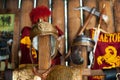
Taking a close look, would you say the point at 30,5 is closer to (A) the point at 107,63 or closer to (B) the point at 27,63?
(B) the point at 27,63

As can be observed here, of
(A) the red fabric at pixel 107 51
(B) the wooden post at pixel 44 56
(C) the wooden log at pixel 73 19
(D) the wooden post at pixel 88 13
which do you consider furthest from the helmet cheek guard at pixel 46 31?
(D) the wooden post at pixel 88 13

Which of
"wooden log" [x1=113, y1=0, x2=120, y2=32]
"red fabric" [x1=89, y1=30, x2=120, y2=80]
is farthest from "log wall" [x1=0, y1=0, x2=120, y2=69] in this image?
"red fabric" [x1=89, y1=30, x2=120, y2=80]

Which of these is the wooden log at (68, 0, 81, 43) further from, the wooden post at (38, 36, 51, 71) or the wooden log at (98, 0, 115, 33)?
the wooden post at (38, 36, 51, 71)

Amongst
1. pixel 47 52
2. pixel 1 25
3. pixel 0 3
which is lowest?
pixel 47 52

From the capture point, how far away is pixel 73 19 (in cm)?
450

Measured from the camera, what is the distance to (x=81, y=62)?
3.83 meters

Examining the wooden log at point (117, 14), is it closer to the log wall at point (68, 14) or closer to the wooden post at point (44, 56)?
the log wall at point (68, 14)

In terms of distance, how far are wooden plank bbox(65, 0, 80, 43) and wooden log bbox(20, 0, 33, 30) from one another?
502 mm

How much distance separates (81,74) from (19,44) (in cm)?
126

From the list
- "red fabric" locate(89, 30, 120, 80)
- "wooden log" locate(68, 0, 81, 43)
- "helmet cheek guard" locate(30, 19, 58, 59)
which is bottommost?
"red fabric" locate(89, 30, 120, 80)

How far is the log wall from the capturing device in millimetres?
4438

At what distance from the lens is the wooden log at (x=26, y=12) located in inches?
176

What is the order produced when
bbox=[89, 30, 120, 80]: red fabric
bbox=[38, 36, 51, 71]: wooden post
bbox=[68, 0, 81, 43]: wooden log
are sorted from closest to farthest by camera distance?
bbox=[38, 36, 51, 71]: wooden post → bbox=[89, 30, 120, 80]: red fabric → bbox=[68, 0, 81, 43]: wooden log

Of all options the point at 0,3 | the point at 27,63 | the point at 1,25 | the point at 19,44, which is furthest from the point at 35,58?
the point at 0,3
